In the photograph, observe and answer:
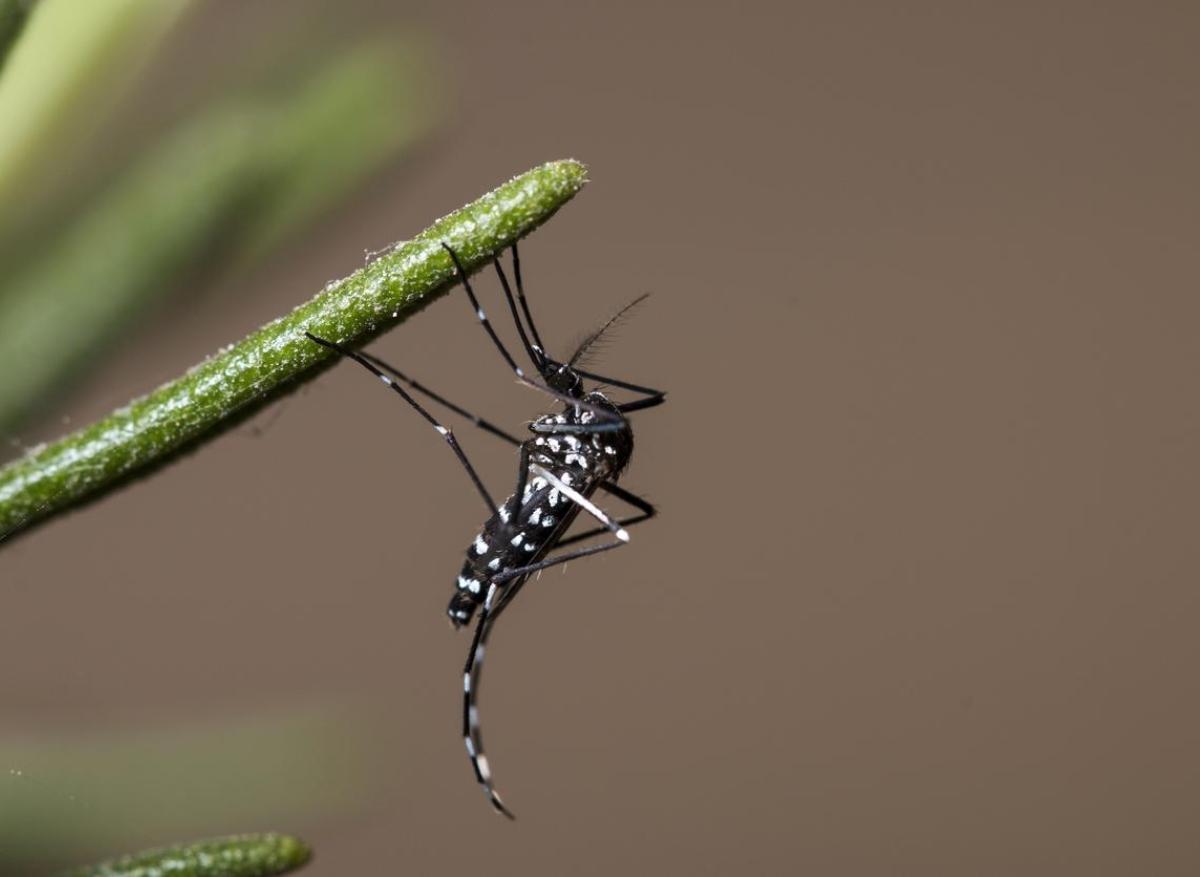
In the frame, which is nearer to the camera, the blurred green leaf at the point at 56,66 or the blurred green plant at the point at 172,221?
the blurred green leaf at the point at 56,66

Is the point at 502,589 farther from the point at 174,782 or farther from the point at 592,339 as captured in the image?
the point at 174,782

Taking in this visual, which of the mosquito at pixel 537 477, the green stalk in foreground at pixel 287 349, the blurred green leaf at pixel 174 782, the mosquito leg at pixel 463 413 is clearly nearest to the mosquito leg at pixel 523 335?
the mosquito at pixel 537 477

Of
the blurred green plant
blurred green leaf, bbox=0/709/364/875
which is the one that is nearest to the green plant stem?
blurred green leaf, bbox=0/709/364/875

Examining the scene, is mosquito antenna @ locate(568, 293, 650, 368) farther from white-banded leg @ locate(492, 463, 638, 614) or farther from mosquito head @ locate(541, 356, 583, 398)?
white-banded leg @ locate(492, 463, 638, 614)

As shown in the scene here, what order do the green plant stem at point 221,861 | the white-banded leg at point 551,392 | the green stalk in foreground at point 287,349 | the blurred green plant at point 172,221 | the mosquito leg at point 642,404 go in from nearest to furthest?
the green plant stem at point 221,861
the green stalk in foreground at point 287,349
the blurred green plant at point 172,221
the white-banded leg at point 551,392
the mosquito leg at point 642,404

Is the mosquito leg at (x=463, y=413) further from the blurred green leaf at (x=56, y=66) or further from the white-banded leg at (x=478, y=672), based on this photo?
the blurred green leaf at (x=56, y=66)

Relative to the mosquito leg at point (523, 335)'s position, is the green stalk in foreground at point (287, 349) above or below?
below

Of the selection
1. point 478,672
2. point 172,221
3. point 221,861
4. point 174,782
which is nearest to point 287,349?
point 172,221

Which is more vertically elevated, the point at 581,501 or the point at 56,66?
the point at 56,66
